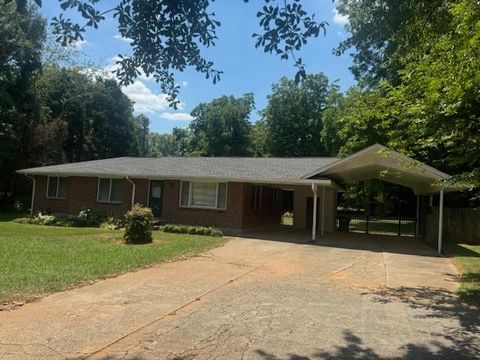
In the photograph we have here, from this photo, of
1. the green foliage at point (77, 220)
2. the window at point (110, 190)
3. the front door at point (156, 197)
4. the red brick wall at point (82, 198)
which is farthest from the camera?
the window at point (110, 190)

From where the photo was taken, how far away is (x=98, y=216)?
2330cm

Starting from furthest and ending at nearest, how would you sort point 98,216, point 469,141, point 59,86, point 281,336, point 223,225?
point 59,86, point 98,216, point 223,225, point 469,141, point 281,336

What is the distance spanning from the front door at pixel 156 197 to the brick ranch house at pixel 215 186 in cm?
5

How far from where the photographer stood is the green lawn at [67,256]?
Result: 27.9ft

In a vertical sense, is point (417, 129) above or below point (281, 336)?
above

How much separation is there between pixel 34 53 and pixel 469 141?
30886 mm

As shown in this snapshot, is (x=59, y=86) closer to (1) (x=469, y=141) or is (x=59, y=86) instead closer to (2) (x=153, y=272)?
(2) (x=153, y=272)

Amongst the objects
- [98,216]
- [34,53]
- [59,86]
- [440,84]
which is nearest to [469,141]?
[440,84]

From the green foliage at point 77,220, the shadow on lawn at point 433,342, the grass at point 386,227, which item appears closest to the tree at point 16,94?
the green foliage at point 77,220

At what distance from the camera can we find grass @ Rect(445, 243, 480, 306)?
9533 mm

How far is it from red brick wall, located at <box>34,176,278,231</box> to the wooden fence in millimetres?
8065

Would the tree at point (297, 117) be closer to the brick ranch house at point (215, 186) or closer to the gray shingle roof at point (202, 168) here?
the brick ranch house at point (215, 186)

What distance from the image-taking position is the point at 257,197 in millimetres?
23625

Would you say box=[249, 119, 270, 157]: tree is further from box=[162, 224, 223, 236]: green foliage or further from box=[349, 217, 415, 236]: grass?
box=[162, 224, 223, 236]: green foliage
